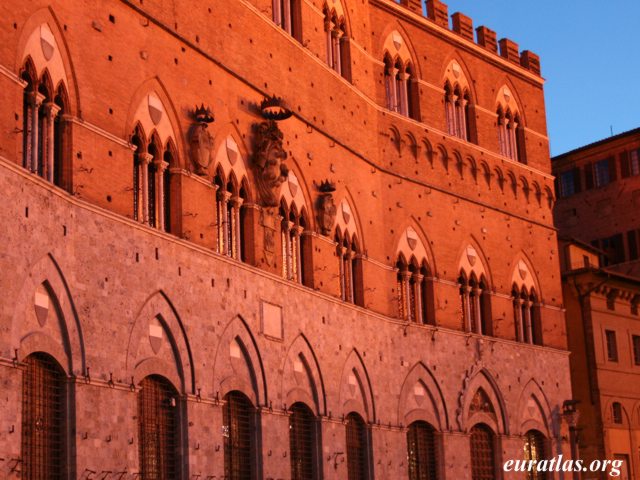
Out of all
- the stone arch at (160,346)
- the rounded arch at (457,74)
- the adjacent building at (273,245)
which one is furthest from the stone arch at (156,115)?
the rounded arch at (457,74)

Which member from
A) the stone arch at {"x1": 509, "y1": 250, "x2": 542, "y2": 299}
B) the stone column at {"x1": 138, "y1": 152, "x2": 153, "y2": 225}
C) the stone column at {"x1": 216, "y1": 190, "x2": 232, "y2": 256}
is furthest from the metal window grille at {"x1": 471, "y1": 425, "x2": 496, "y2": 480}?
the stone column at {"x1": 138, "y1": 152, "x2": 153, "y2": 225}

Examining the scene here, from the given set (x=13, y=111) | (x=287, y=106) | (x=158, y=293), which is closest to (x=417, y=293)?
(x=287, y=106)

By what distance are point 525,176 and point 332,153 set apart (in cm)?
870

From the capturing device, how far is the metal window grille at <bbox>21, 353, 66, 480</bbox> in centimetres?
1641

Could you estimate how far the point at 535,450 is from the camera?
31.1 metres

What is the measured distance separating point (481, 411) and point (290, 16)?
33.2 feet

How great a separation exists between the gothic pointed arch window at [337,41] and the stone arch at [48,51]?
960 cm

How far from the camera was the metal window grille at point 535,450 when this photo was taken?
101ft

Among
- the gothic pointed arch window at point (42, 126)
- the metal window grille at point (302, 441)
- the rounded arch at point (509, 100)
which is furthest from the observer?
the rounded arch at point (509, 100)

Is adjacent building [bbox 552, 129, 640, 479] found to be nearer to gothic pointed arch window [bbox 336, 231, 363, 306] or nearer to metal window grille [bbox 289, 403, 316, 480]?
gothic pointed arch window [bbox 336, 231, 363, 306]

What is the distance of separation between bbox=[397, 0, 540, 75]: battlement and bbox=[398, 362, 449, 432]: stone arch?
8.56 metres

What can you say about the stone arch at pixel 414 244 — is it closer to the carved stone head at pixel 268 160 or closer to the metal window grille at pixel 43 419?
the carved stone head at pixel 268 160

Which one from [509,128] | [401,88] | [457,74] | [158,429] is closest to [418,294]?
[401,88]

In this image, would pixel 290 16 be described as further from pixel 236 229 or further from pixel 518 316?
pixel 518 316
